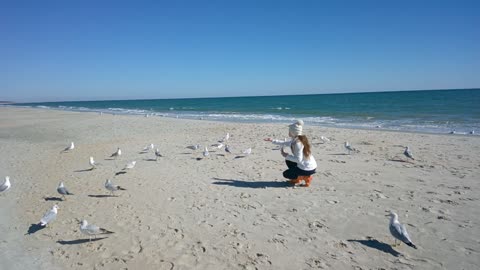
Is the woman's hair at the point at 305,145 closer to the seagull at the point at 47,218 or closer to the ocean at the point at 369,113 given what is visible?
the seagull at the point at 47,218

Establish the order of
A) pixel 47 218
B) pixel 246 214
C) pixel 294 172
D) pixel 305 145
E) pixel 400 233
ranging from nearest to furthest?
pixel 400 233 < pixel 47 218 < pixel 246 214 < pixel 305 145 < pixel 294 172

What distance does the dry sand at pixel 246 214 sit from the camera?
4055mm

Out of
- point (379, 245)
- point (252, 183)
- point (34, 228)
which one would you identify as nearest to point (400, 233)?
point (379, 245)

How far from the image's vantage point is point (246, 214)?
5363 mm

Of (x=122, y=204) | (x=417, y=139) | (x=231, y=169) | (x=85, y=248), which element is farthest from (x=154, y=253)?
A: (x=417, y=139)

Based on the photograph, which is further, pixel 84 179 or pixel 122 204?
pixel 84 179

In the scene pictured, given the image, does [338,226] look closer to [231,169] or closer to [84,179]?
[231,169]

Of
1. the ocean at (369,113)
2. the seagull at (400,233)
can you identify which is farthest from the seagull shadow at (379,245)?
the ocean at (369,113)

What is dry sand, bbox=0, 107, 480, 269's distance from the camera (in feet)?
13.3

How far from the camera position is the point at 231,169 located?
867 centimetres

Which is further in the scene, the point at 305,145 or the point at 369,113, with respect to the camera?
the point at 369,113

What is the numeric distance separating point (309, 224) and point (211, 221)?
159 centimetres

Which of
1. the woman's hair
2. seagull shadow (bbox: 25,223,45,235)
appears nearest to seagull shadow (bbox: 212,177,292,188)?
the woman's hair

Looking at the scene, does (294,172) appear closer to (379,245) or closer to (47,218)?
(379,245)
